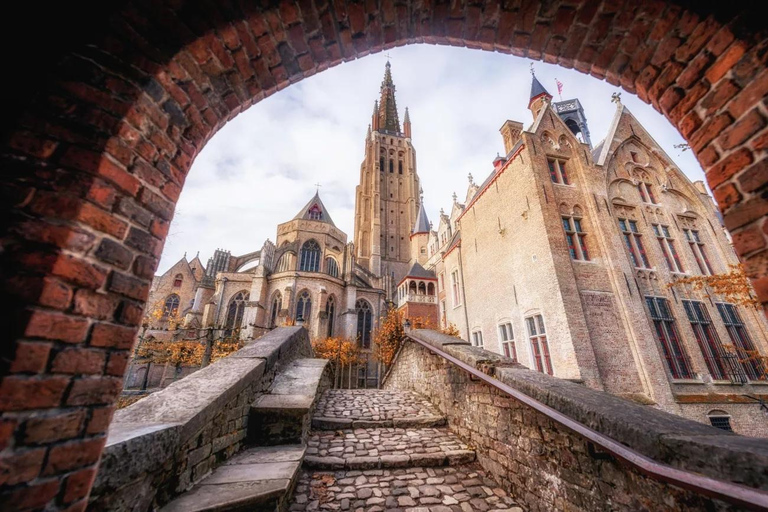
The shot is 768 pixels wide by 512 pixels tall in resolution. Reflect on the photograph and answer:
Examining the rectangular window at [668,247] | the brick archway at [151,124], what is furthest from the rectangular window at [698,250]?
the brick archway at [151,124]

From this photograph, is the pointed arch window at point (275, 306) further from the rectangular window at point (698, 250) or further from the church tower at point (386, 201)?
the rectangular window at point (698, 250)

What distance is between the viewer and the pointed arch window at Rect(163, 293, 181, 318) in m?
29.4

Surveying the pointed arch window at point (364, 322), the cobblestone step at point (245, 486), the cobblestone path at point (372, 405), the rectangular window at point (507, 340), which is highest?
the pointed arch window at point (364, 322)

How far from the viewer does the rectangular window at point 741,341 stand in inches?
394

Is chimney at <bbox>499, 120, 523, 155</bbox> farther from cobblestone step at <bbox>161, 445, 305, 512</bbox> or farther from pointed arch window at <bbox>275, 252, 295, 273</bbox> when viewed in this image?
cobblestone step at <bbox>161, 445, 305, 512</bbox>

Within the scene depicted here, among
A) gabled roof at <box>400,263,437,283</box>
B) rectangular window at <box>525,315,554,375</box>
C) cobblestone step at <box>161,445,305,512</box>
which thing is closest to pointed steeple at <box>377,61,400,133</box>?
gabled roof at <box>400,263,437,283</box>

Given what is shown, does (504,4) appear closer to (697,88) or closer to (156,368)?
(697,88)

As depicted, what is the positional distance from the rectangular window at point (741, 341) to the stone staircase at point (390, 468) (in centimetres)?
1217

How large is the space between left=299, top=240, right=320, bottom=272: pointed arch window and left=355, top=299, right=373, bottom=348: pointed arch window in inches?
195

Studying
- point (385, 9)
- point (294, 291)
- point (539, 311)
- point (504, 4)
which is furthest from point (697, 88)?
point (294, 291)

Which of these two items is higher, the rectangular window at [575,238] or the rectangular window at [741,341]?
the rectangular window at [575,238]

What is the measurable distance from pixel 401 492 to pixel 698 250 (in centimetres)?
1569

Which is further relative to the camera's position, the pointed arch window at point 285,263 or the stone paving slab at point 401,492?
the pointed arch window at point 285,263

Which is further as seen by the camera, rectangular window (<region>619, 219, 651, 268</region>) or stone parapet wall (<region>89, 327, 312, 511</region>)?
rectangular window (<region>619, 219, 651, 268</region>)
